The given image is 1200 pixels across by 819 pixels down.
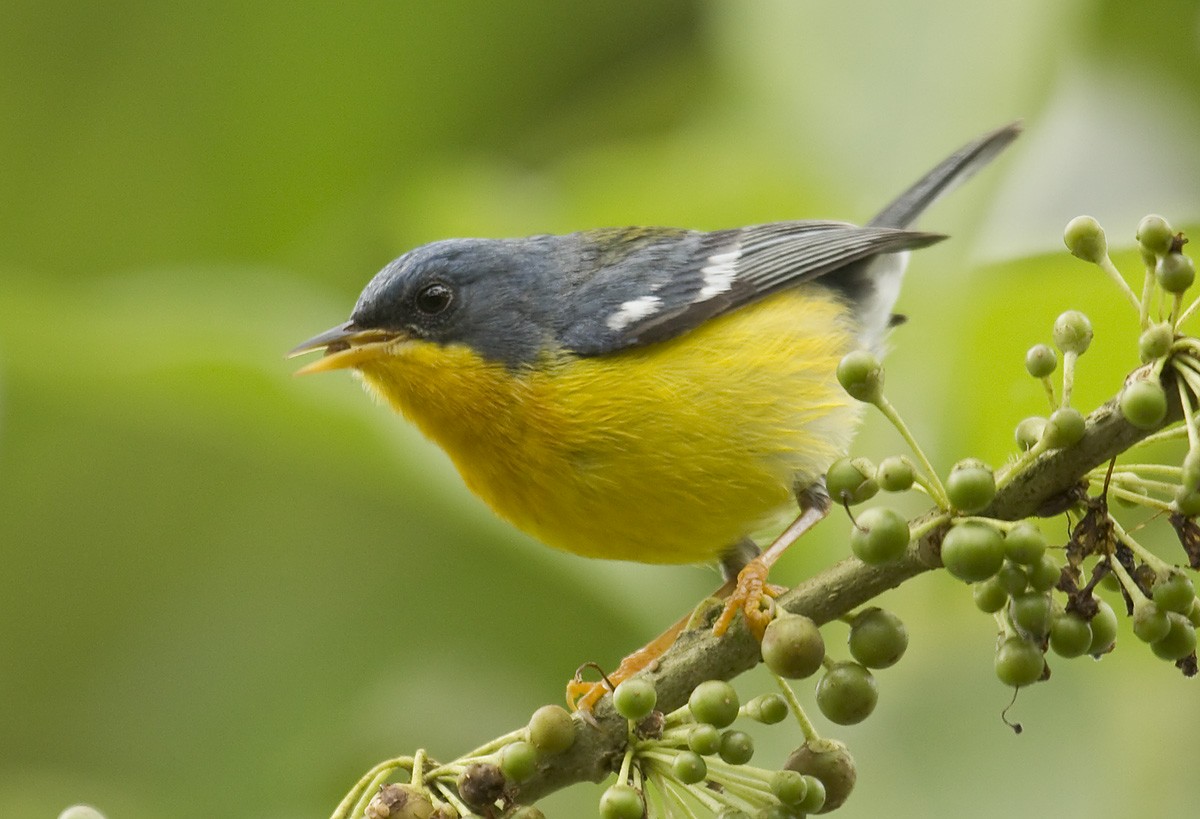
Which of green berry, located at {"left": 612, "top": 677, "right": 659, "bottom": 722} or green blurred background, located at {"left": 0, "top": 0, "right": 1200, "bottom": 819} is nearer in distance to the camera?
green berry, located at {"left": 612, "top": 677, "right": 659, "bottom": 722}

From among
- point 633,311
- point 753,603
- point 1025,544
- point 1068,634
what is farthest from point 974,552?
point 633,311

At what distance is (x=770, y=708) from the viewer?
94.7 inches

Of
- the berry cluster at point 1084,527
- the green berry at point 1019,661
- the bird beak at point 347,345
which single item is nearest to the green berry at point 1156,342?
the berry cluster at point 1084,527

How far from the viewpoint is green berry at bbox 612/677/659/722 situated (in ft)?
7.84

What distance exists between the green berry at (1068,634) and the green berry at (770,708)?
476mm

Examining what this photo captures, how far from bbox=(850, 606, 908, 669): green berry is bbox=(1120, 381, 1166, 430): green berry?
55 centimetres

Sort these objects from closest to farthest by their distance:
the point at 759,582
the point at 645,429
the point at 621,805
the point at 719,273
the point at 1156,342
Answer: the point at 1156,342
the point at 621,805
the point at 759,582
the point at 645,429
the point at 719,273

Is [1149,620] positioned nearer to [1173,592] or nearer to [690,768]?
[1173,592]

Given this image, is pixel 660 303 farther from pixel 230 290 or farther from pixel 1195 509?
pixel 1195 509

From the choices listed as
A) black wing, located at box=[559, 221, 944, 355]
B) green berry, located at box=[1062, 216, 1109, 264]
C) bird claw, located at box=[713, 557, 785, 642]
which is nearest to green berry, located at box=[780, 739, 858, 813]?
bird claw, located at box=[713, 557, 785, 642]

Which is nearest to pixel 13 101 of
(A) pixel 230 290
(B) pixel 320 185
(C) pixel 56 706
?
(B) pixel 320 185

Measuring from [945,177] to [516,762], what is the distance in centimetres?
315

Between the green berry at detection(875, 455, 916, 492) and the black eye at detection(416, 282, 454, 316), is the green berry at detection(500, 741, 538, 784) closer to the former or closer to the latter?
the green berry at detection(875, 455, 916, 492)

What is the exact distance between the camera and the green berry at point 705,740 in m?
2.28
